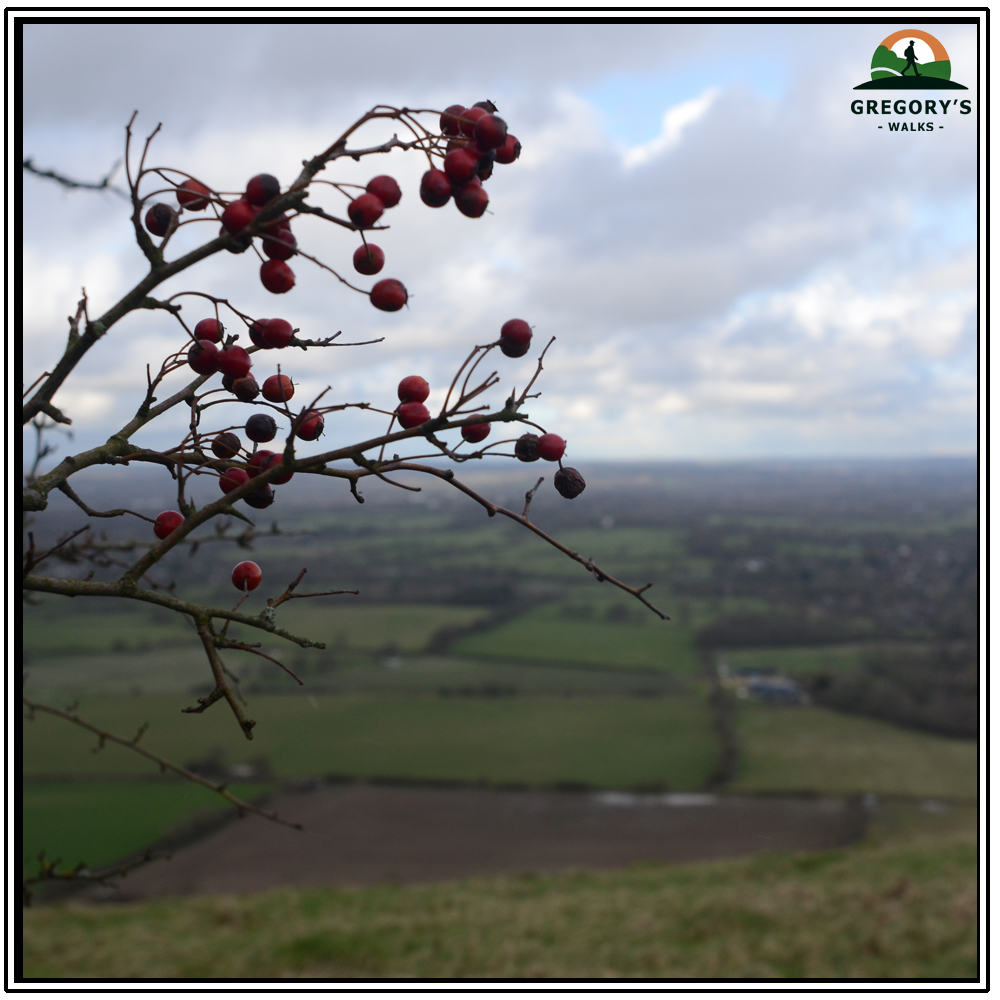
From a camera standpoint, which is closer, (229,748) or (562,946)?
(562,946)

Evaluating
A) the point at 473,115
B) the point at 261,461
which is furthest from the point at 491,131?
the point at 261,461

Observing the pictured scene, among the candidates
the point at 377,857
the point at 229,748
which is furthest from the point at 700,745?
the point at 229,748

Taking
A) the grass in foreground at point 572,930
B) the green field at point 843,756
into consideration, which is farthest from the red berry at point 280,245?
the green field at point 843,756

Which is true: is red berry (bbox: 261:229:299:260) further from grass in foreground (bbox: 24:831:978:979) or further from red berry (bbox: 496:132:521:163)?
grass in foreground (bbox: 24:831:978:979)

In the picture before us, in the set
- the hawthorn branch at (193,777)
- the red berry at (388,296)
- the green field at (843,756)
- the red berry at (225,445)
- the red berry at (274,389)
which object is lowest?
the green field at (843,756)

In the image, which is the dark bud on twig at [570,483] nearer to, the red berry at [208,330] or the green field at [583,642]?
the red berry at [208,330]

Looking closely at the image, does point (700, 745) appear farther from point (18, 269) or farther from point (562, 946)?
point (18, 269)

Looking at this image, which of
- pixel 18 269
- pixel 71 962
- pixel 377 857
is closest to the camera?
pixel 18 269
